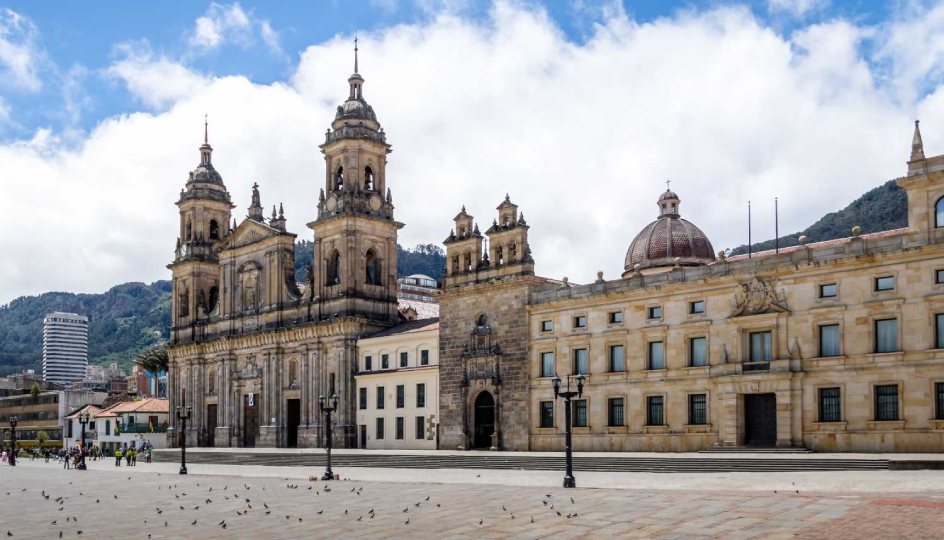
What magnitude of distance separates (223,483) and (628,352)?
2024 centimetres

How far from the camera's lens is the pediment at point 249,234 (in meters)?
75.0

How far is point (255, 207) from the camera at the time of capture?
7844cm

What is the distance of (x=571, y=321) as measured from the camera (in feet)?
168

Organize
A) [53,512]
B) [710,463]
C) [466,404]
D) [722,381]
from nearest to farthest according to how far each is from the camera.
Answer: [53,512], [710,463], [722,381], [466,404]

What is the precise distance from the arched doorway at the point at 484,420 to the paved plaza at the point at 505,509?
19.8 m

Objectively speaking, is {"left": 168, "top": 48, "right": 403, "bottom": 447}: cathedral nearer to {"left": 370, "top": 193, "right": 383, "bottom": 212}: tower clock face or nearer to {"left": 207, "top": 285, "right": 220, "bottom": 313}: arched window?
{"left": 370, "top": 193, "right": 383, "bottom": 212}: tower clock face

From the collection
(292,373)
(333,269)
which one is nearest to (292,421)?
(292,373)

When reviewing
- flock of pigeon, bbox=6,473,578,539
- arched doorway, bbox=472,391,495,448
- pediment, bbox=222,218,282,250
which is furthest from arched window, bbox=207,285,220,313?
flock of pigeon, bbox=6,473,578,539

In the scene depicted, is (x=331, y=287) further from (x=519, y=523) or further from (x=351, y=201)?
(x=519, y=523)

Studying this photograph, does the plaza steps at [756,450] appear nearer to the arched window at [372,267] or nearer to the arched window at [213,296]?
the arched window at [372,267]

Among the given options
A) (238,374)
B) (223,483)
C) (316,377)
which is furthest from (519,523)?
(238,374)

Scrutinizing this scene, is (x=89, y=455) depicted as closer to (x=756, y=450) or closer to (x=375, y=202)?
(x=375, y=202)

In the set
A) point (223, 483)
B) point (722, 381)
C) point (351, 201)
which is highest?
point (351, 201)

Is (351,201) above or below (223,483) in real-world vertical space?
above
